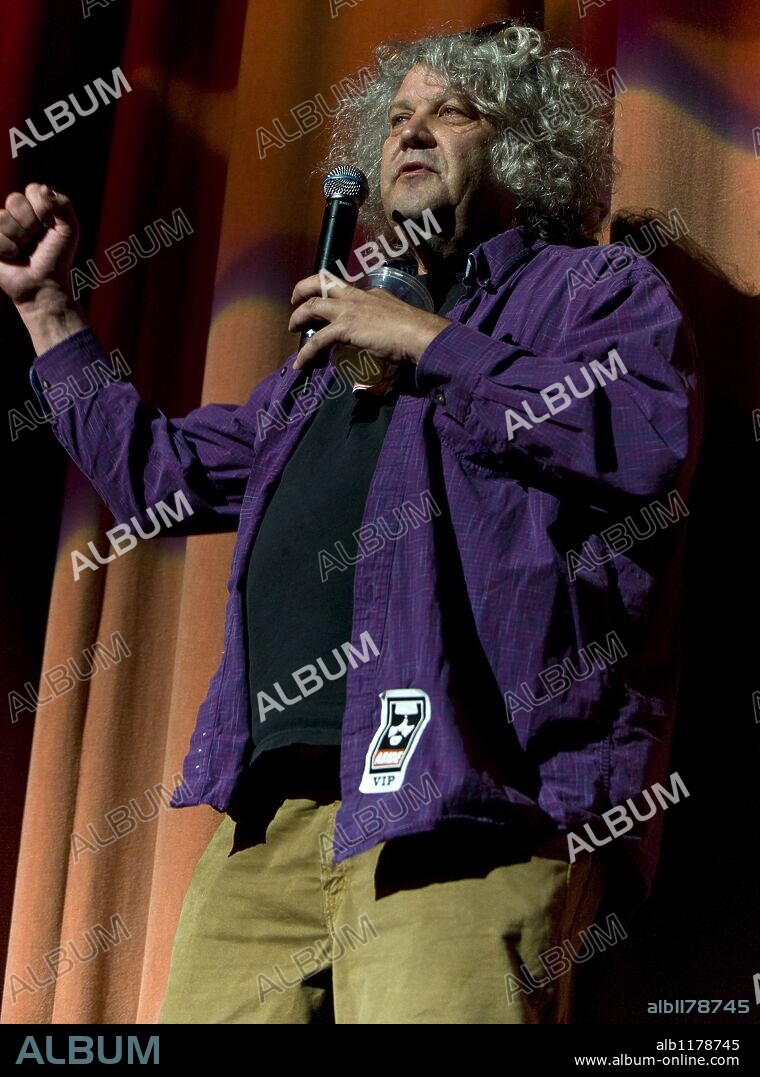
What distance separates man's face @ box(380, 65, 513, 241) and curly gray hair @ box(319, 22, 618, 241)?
0.7 inches

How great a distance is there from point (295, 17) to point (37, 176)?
487mm

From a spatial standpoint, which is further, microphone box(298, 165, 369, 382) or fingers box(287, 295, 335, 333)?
microphone box(298, 165, 369, 382)

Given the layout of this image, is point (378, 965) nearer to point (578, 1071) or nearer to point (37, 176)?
point (578, 1071)

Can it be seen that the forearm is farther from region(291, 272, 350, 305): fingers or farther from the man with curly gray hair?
region(291, 272, 350, 305): fingers

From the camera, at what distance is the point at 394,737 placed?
104cm

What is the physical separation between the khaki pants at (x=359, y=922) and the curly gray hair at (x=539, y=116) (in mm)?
745

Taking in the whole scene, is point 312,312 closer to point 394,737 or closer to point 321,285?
point 321,285

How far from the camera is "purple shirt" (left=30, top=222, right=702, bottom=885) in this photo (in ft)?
3.37

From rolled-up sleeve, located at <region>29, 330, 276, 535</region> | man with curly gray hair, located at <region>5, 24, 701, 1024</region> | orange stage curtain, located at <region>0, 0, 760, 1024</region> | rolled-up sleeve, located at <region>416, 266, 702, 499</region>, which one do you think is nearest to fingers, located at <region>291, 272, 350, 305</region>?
man with curly gray hair, located at <region>5, 24, 701, 1024</region>

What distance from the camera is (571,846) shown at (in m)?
1.03

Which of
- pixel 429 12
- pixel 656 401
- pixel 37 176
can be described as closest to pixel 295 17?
pixel 429 12

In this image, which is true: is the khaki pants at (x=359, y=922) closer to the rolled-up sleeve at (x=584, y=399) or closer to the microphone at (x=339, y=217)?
the rolled-up sleeve at (x=584, y=399)

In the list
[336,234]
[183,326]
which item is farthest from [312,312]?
[183,326]

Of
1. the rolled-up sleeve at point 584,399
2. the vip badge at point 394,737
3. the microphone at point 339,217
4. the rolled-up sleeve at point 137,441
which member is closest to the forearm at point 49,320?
the rolled-up sleeve at point 137,441
